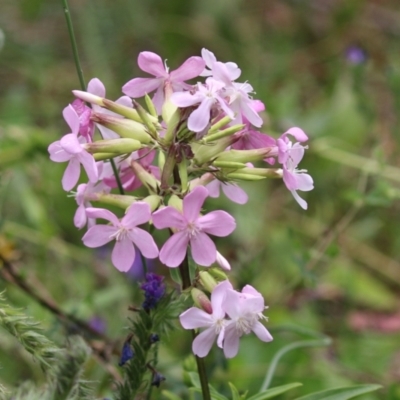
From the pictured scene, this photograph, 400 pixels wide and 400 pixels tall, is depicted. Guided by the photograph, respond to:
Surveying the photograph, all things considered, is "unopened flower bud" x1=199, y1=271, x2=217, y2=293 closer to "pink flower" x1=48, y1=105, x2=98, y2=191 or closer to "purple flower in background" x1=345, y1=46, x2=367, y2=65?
"pink flower" x1=48, y1=105, x2=98, y2=191

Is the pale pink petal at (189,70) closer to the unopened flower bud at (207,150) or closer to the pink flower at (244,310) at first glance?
the unopened flower bud at (207,150)

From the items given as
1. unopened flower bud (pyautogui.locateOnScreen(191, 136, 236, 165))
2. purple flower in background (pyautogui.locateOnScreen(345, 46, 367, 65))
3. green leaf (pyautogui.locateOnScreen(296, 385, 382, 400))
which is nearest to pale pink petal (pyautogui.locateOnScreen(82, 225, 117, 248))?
unopened flower bud (pyautogui.locateOnScreen(191, 136, 236, 165))

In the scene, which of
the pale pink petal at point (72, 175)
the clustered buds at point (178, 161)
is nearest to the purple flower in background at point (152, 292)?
the clustered buds at point (178, 161)

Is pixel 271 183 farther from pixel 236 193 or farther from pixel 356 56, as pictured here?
pixel 236 193

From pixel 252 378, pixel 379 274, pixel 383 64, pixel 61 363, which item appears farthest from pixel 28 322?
pixel 383 64

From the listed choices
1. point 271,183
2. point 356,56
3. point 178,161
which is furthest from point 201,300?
point 271,183
